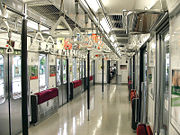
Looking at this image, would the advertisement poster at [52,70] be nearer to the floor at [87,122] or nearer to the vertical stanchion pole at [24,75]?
the floor at [87,122]

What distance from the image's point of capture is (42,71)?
19.6ft

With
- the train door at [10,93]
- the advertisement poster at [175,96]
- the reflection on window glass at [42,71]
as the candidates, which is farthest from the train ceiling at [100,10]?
the reflection on window glass at [42,71]

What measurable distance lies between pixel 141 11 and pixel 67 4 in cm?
135

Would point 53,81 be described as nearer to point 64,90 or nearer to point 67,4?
point 64,90

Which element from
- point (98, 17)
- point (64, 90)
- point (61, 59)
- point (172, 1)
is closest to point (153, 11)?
point (172, 1)

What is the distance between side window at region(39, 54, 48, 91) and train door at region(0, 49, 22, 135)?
1.40m

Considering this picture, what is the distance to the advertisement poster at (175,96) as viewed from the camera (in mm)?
1301

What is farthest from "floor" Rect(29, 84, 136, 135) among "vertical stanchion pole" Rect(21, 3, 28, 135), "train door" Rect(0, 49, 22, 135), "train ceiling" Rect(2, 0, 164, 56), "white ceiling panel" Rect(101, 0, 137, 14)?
"white ceiling panel" Rect(101, 0, 137, 14)

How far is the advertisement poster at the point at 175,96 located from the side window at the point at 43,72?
16.7ft

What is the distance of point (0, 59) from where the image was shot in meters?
3.87

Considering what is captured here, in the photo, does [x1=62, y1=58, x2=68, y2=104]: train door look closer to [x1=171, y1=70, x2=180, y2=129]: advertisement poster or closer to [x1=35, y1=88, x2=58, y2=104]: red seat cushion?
[x1=35, y1=88, x2=58, y2=104]: red seat cushion

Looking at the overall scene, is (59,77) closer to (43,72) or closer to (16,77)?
(43,72)

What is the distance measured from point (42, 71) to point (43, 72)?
10 centimetres

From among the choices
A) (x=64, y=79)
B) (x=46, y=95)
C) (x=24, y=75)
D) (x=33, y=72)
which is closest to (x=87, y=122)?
(x=46, y=95)
